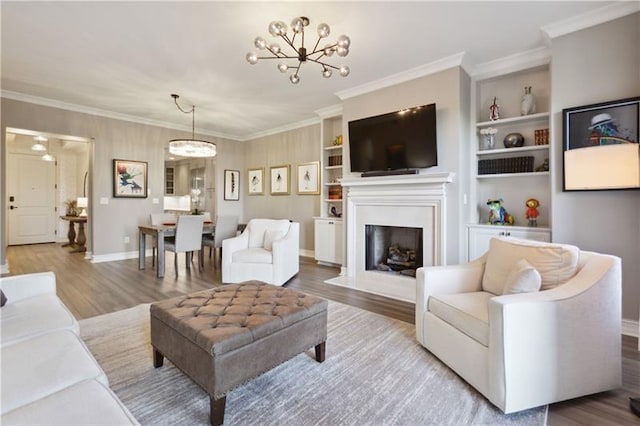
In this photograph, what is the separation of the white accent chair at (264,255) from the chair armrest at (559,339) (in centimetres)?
264

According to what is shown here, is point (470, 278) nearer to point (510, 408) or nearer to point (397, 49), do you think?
point (510, 408)

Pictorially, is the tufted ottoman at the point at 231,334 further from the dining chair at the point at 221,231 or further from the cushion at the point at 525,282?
the dining chair at the point at 221,231

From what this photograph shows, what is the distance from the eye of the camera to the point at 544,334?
156 centimetres

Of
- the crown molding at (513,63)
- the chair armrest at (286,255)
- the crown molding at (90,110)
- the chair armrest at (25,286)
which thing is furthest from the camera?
the crown molding at (90,110)

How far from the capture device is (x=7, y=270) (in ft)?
15.0

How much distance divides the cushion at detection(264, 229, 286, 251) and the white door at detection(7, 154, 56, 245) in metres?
7.13

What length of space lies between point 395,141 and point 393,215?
3.07ft

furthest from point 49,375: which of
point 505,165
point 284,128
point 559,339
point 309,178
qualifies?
point 284,128

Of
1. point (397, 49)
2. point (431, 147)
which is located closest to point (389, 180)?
point (431, 147)

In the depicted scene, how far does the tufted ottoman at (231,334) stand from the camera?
145 centimetres

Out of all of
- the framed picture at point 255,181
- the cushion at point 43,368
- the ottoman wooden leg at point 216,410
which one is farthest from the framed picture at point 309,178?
the cushion at point 43,368

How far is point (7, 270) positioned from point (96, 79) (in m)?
3.29

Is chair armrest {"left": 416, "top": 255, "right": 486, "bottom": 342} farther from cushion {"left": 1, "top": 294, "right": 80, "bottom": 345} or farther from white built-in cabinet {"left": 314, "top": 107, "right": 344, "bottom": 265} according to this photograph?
white built-in cabinet {"left": 314, "top": 107, "right": 344, "bottom": 265}

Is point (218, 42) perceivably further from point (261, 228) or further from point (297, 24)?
point (261, 228)
